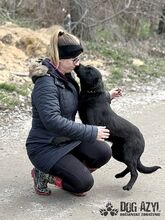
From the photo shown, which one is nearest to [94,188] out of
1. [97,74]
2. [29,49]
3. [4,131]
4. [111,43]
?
[97,74]

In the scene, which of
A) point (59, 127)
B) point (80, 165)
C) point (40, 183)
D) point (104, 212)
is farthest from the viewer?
point (40, 183)

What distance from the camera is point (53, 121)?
3943 millimetres

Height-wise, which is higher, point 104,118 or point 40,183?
point 104,118

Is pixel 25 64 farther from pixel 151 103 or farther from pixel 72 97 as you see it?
pixel 72 97

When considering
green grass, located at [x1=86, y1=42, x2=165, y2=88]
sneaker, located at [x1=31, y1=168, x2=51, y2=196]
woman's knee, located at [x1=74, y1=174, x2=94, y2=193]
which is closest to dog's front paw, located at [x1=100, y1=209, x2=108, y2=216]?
woman's knee, located at [x1=74, y1=174, x2=94, y2=193]

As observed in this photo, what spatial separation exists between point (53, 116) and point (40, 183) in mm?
683

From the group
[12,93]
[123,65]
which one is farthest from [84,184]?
[123,65]

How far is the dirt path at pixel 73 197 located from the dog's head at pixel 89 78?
0.89m

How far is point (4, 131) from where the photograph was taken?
19.4 ft

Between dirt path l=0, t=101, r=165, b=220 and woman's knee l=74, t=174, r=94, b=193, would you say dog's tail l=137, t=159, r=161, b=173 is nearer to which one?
dirt path l=0, t=101, r=165, b=220

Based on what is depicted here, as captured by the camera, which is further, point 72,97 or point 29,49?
point 29,49

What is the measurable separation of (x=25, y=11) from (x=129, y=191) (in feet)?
24.3

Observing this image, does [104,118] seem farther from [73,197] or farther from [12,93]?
[12,93]

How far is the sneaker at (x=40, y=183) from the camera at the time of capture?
4.30m
